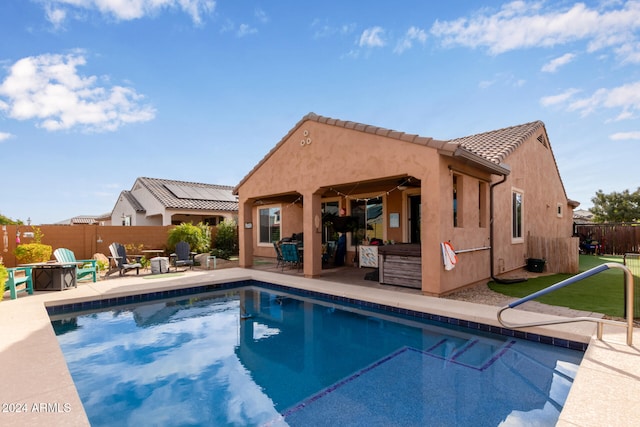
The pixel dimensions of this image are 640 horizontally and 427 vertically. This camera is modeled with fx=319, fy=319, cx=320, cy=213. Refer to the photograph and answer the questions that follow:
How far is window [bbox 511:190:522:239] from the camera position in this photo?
11703 millimetres

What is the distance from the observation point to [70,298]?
8.18m

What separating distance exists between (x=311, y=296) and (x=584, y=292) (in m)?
7.11

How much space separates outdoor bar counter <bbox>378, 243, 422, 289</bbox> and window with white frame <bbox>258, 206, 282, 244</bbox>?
927cm

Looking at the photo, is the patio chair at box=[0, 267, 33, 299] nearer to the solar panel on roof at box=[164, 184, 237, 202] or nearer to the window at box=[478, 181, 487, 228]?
the window at box=[478, 181, 487, 228]

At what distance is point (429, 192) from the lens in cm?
776

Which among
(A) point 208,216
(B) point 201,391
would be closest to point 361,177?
(B) point 201,391

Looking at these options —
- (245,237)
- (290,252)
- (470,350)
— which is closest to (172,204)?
(245,237)

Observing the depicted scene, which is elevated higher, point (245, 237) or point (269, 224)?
point (269, 224)

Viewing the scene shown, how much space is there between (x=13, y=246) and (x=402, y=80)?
18.0 meters

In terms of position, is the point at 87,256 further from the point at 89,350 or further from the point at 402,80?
the point at 402,80

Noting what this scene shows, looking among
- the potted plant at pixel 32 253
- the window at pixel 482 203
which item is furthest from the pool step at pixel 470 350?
the potted plant at pixel 32 253

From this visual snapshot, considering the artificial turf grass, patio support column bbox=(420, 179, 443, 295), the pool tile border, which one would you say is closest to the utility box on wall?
the artificial turf grass

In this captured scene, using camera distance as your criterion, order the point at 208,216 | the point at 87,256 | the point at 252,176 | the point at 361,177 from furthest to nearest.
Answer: the point at 208,216
the point at 87,256
the point at 252,176
the point at 361,177

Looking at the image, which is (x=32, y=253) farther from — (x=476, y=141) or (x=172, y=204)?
(x=476, y=141)
